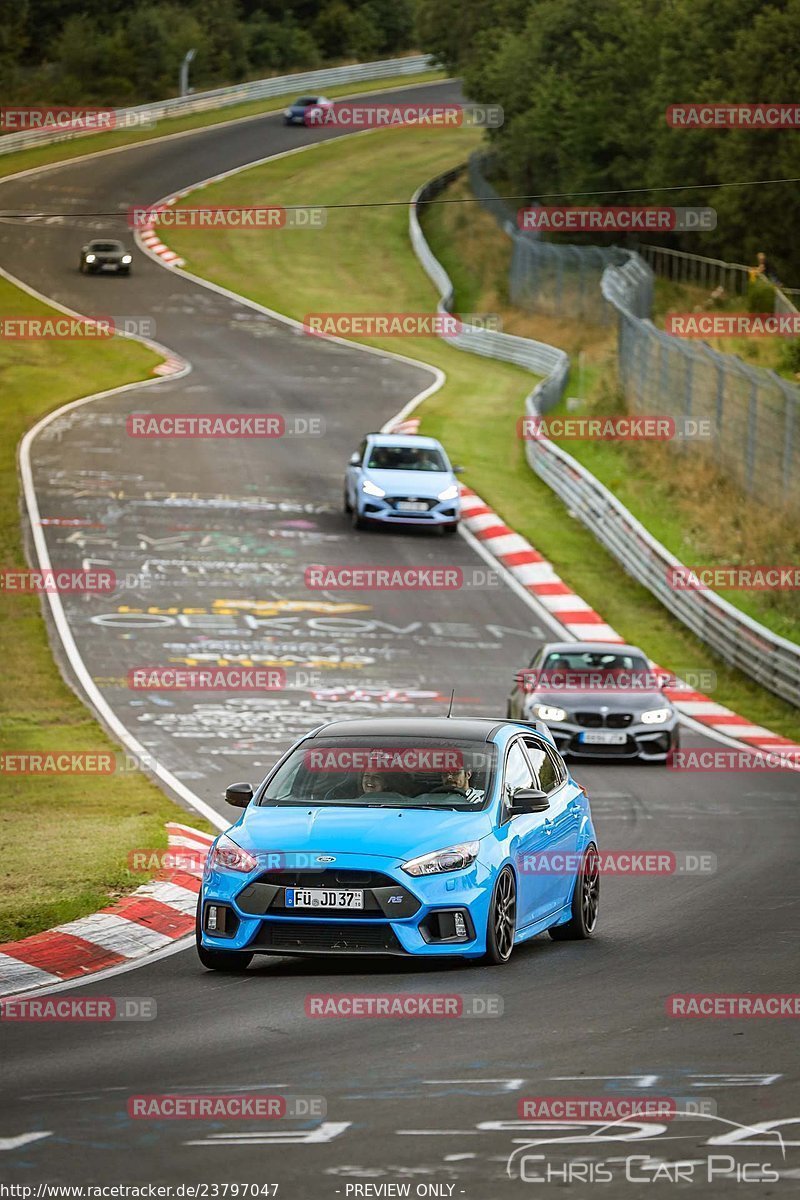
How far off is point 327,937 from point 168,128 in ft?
288

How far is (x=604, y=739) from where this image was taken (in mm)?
23078

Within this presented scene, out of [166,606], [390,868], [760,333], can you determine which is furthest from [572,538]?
[390,868]

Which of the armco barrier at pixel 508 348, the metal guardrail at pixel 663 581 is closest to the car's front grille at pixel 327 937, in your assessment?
the metal guardrail at pixel 663 581

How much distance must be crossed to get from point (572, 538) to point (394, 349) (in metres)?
23.6

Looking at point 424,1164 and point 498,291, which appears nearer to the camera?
point 424,1164

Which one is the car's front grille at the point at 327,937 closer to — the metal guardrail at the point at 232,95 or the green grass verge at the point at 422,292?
the green grass verge at the point at 422,292

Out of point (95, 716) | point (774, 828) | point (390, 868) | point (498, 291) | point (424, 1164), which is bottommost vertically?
point (498, 291)

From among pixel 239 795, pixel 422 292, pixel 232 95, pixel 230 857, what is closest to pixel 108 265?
pixel 422 292

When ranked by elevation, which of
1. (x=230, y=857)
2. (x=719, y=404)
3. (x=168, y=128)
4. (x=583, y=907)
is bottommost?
(x=168, y=128)

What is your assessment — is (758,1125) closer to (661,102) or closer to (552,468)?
(552,468)

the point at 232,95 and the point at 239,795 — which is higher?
the point at 239,795

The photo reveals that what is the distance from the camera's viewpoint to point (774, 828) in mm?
18094

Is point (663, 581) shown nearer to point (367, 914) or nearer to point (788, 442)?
point (788, 442)

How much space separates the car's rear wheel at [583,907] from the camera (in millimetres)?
12812
